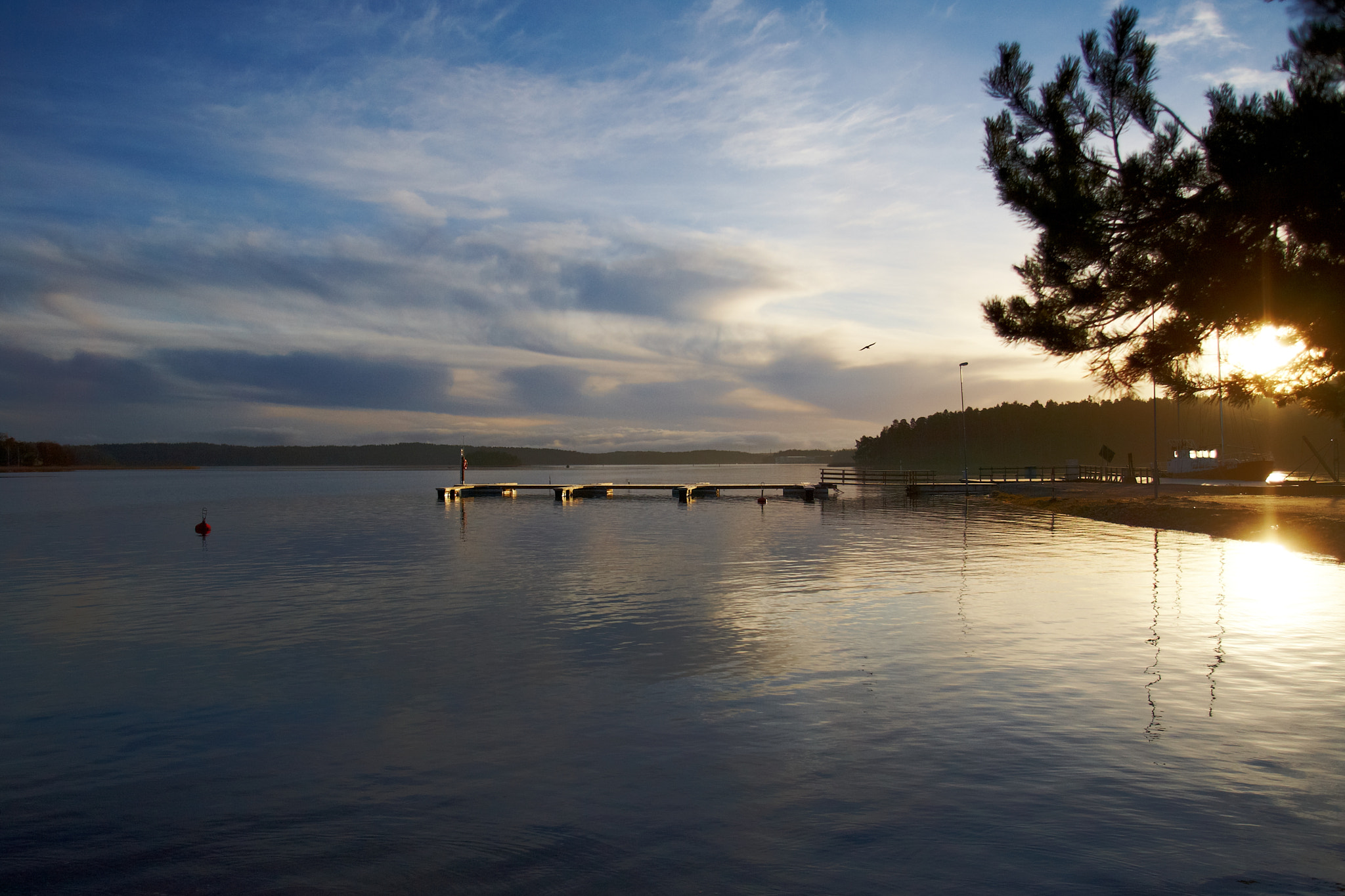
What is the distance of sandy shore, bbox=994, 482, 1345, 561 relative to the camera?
103ft

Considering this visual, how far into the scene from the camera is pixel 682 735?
10.0 meters

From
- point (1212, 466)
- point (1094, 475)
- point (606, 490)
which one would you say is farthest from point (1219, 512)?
point (606, 490)

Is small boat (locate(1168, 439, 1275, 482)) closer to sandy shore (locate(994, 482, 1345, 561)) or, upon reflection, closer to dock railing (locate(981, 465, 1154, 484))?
dock railing (locate(981, 465, 1154, 484))

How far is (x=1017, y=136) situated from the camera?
53.2ft

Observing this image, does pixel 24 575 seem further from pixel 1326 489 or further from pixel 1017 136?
pixel 1326 489

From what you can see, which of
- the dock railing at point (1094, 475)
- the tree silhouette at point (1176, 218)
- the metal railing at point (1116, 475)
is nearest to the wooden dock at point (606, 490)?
the dock railing at point (1094, 475)

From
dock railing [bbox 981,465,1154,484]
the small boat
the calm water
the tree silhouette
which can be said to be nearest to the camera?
the calm water

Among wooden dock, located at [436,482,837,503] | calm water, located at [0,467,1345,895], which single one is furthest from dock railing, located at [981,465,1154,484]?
calm water, located at [0,467,1345,895]

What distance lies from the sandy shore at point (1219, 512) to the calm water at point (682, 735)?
940 centimetres

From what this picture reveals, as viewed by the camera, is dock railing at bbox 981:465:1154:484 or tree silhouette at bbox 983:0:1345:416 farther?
dock railing at bbox 981:465:1154:484

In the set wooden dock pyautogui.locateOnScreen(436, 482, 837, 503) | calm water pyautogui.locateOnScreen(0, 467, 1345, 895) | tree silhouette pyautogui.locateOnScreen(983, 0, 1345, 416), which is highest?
tree silhouette pyautogui.locateOnScreen(983, 0, 1345, 416)

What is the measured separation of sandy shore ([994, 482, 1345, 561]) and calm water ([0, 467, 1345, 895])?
940 centimetres

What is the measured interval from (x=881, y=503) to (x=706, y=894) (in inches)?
2424

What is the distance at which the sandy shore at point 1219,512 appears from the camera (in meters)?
31.3
